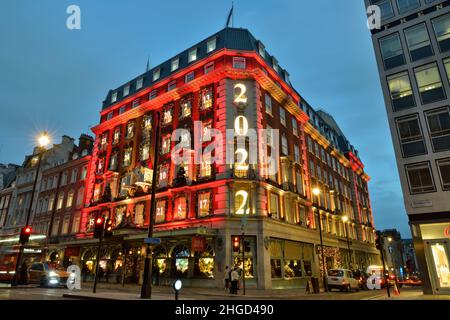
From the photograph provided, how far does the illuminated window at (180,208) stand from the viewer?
27.1 metres

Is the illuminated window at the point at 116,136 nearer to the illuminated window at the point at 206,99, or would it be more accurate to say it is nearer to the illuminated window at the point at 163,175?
the illuminated window at the point at 163,175

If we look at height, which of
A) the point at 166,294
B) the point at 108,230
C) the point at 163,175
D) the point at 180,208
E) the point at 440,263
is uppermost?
the point at 163,175

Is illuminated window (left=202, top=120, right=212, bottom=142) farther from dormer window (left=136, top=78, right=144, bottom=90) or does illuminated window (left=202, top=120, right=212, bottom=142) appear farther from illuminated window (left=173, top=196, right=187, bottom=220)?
dormer window (left=136, top=78, right=144, bottom=90)

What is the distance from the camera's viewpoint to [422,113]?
21828 mm

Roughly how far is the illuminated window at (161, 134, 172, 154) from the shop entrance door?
23285mm

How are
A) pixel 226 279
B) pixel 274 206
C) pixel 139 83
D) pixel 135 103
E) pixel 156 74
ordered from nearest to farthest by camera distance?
1. pixel 226 279
2. pixel 274 206
3. pixel 156 74
4. pixel 135 103
5. pixel 139 83

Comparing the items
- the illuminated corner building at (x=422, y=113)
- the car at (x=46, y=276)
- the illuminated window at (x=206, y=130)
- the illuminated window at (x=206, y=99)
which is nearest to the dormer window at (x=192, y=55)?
the illuminated window at (x=206, y=99)

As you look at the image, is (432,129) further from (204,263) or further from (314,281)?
(204,263)

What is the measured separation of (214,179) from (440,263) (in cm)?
1670

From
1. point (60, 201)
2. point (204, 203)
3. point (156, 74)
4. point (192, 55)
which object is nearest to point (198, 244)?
point (204, 203)

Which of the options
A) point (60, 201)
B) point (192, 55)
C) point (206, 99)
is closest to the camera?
point (206, 99)

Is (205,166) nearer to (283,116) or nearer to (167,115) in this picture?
(167,115)

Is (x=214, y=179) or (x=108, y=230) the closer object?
(x=108, y=230)
